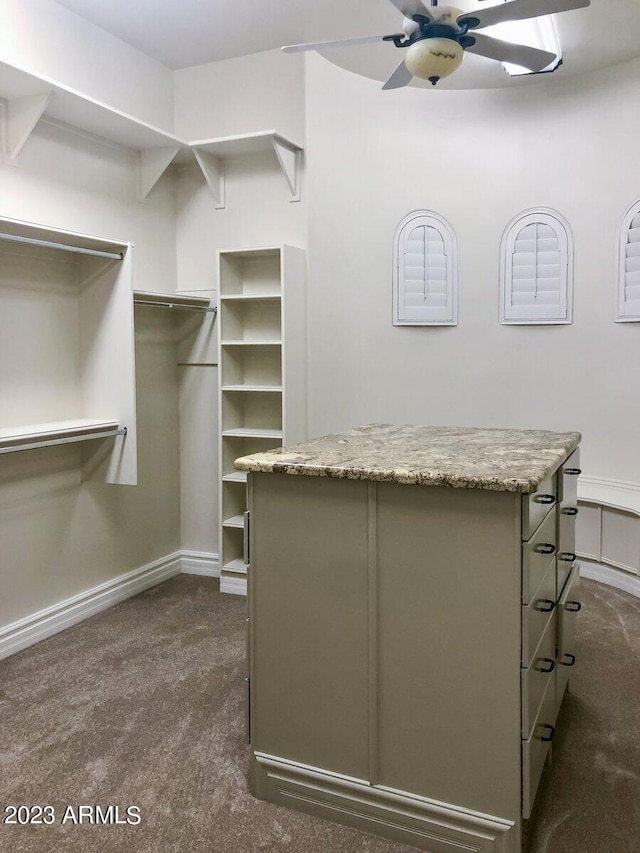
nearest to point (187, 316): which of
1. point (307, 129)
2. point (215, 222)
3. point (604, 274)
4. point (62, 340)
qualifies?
point (215, 222)

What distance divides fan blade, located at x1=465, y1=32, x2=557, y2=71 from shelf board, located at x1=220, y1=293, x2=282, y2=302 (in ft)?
5.18

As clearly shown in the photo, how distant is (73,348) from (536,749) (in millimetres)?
2737

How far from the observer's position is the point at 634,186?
3.70 m

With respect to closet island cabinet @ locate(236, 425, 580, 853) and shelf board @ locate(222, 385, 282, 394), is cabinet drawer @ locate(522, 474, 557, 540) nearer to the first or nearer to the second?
closet island cabinet @ locate(236, 425, 580, 853)

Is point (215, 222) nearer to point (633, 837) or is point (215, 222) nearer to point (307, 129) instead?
point (307, 129)

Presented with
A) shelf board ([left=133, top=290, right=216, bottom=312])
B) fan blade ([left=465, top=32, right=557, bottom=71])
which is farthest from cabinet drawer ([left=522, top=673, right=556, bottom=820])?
shelf board ([left=133, top=290, right=216, bottom=312])

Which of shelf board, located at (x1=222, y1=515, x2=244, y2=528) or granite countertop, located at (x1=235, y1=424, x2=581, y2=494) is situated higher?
granite countertop, located at (x1=235, y1=424, x2=581, y2=494)

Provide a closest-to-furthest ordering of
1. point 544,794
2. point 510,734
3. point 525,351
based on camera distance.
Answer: point 510,734
point 544,794
point 525,351

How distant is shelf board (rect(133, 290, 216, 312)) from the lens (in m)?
3.51

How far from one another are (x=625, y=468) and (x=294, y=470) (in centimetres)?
276

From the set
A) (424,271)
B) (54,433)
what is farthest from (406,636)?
(424,271)

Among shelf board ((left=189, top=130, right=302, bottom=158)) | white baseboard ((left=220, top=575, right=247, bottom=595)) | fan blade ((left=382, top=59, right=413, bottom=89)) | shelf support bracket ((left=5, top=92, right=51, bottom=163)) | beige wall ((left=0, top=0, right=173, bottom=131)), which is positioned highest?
beige wall ((left=0, top=0, right=173, bottom=131))

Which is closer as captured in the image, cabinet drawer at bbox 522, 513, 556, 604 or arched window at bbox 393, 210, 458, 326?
cabinet drawer at bbox 522, 513, 556, 604

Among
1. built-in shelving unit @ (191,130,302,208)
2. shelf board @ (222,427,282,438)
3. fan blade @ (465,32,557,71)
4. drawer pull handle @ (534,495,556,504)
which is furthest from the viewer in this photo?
shelf board @ (222,427,282,438)
